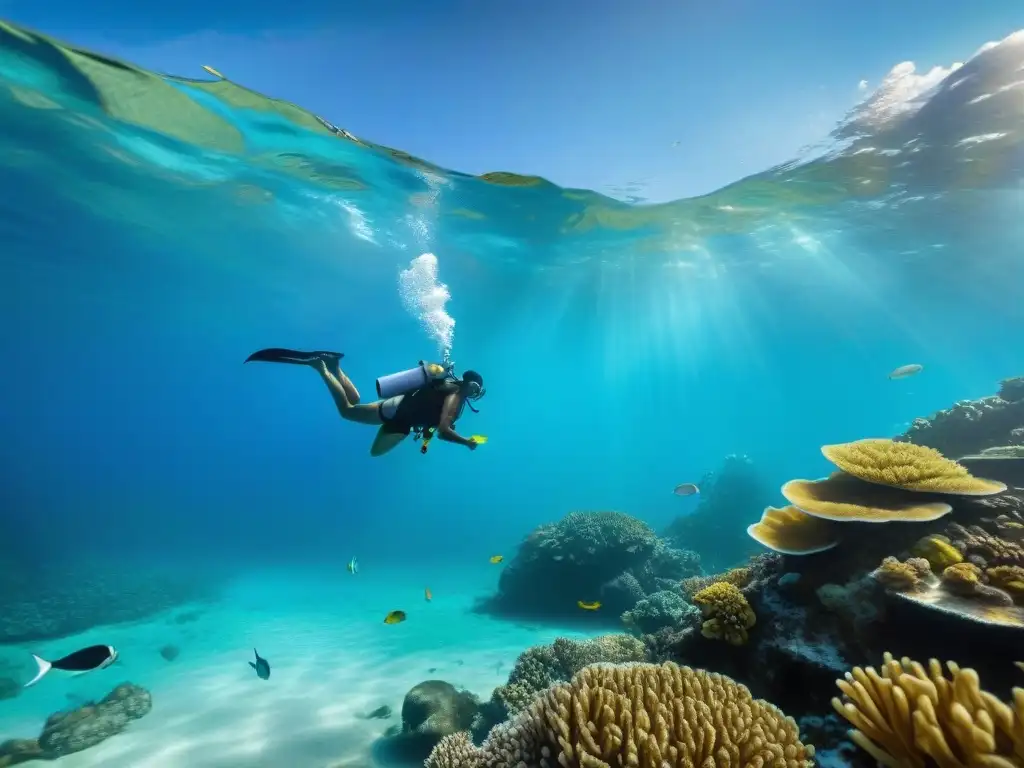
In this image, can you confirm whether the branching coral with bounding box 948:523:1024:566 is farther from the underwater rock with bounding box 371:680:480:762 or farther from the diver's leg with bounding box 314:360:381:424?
the diver's leg with bounding box 314:360:381:424

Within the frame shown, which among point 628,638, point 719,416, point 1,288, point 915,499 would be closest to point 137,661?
point 628,638

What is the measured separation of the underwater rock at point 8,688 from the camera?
11.1 m

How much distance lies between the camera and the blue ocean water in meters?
12.2

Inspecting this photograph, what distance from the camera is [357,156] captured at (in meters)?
16.3

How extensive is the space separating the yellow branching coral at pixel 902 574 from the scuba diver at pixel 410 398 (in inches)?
169

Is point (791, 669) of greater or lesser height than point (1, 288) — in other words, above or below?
below

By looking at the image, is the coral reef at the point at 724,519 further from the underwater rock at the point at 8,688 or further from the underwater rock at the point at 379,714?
the underwater rock at the point at 8,688

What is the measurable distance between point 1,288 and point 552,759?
157 feet

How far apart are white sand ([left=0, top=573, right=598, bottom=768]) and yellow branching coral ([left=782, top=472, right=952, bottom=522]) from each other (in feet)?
22.1

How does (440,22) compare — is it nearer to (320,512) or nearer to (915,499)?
(915,499)

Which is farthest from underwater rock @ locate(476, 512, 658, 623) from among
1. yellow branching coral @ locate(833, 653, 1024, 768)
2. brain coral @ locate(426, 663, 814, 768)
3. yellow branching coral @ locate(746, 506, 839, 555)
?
yellow branching coral @ locate(833, 653, 1024, 768)

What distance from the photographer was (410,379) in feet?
23.5

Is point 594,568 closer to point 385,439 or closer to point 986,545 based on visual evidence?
point 385,439

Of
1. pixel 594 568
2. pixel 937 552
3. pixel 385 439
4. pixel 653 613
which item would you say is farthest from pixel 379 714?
pixel 937 552
